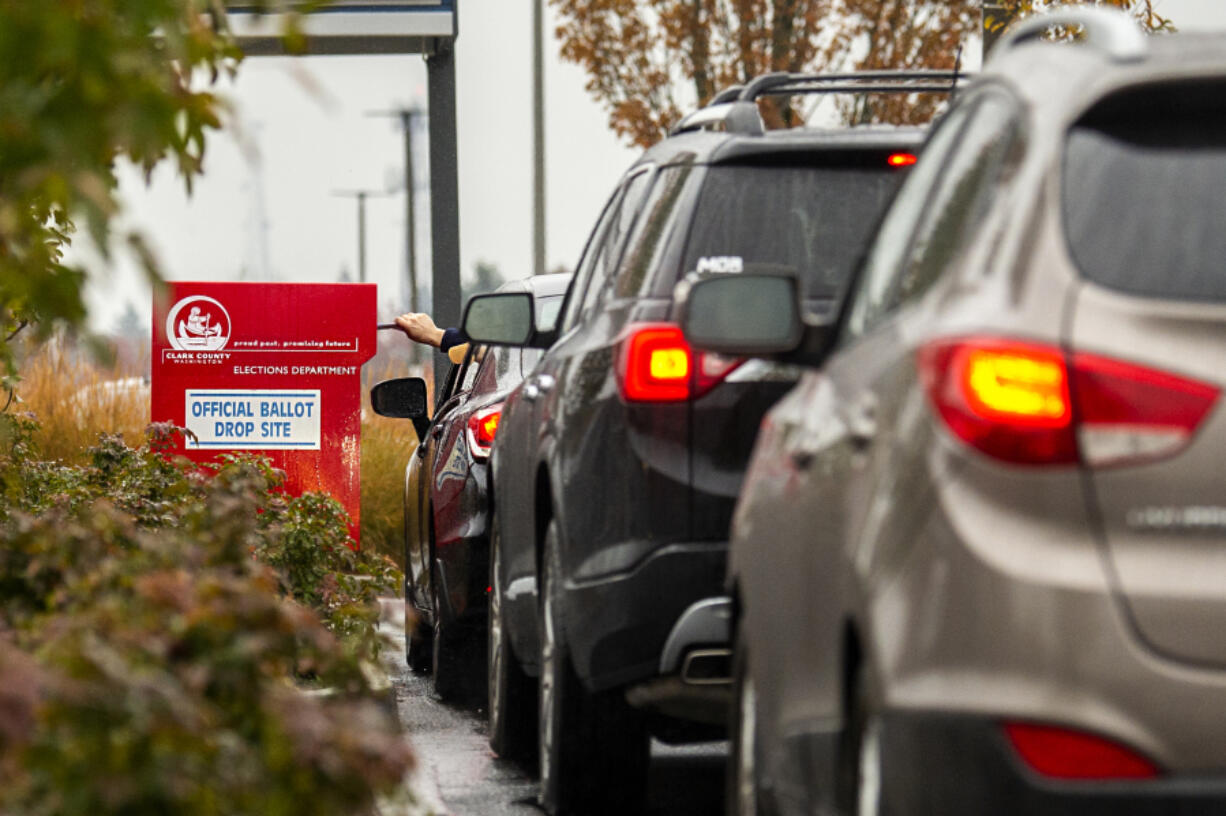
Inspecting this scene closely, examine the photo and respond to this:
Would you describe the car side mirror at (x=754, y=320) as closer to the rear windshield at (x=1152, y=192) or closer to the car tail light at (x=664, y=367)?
the car tail light at (x=664, y=367)

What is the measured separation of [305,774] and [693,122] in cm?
347

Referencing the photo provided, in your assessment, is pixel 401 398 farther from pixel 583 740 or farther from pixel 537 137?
pixel 537 137

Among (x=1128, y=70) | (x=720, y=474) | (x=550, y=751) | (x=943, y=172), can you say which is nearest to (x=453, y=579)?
(x=550, y=751)

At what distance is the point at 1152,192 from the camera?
3.35 metres

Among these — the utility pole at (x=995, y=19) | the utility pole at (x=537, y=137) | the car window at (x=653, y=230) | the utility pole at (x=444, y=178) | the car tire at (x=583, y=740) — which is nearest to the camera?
the car window at (x=653, y=230)

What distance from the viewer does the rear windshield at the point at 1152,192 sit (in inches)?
129

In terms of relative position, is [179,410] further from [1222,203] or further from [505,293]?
[1222,203]

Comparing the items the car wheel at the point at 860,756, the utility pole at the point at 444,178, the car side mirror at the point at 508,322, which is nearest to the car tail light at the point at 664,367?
the car wheel at the point at 860,756

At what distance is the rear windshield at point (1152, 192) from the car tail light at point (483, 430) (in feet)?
19.6

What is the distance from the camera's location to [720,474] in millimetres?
5469

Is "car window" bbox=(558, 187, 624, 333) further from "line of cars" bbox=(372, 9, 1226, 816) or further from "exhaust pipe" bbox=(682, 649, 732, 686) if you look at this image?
"line of cars" bbox=(372, 9, 1226, 816)

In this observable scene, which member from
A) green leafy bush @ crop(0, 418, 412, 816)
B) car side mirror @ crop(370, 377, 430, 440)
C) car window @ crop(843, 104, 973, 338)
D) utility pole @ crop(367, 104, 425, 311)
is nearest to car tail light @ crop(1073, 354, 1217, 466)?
car window @ crop(843, 104, 973, 338)

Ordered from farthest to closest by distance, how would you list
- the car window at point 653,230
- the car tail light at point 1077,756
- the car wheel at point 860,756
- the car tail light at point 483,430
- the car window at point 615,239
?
the car tail light at point 483,430 < the car window at point 615,239 < the car window at point 653,230 < the car wheel at point 860,756 < the car tail light at point 1077,756

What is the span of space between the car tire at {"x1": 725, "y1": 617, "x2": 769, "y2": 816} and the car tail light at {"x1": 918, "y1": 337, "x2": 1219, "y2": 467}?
1377 millimetres
